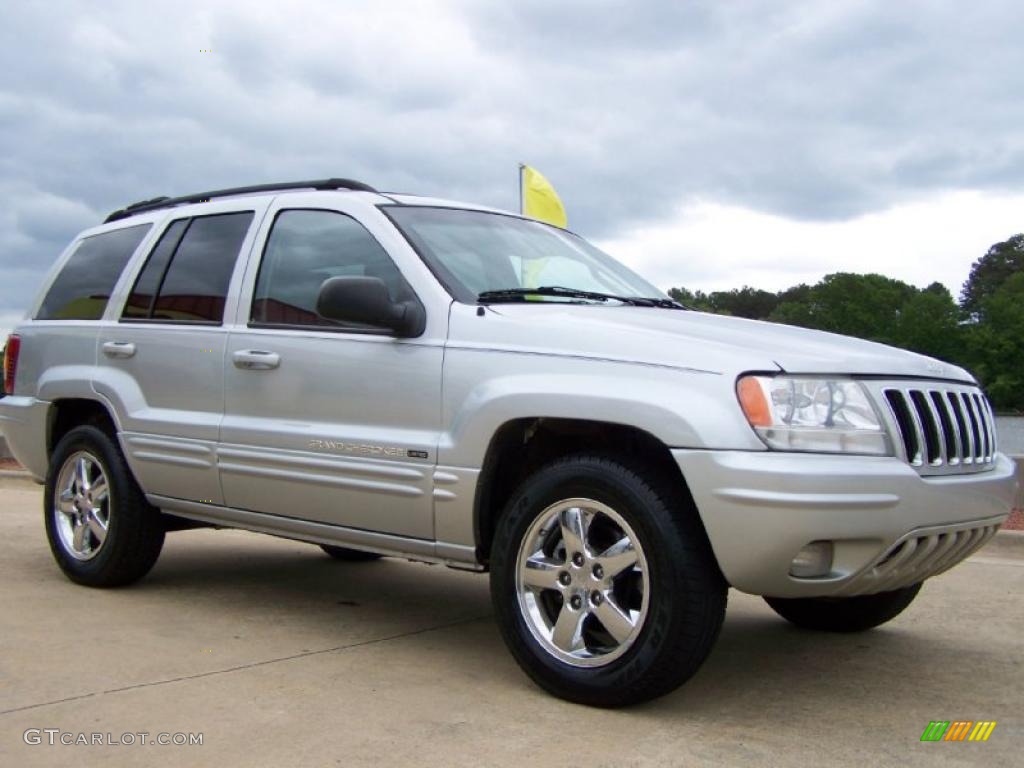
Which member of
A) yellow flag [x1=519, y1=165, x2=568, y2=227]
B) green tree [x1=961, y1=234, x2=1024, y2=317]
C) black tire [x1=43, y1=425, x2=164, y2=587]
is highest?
green tree [x1=961, y1=234, x2=1024, y2=317]

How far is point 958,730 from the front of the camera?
3.66 meters

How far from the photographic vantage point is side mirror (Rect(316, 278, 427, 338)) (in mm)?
4180

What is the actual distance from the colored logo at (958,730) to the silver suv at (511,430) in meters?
0.48

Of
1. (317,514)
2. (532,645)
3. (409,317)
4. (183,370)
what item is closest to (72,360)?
(183,370)

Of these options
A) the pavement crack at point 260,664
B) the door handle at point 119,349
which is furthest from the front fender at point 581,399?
the door handle at point 119,349

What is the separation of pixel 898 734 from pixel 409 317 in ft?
7.22

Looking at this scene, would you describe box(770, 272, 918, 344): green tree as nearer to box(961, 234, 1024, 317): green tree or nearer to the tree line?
the tree line

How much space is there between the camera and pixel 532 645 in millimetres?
3900

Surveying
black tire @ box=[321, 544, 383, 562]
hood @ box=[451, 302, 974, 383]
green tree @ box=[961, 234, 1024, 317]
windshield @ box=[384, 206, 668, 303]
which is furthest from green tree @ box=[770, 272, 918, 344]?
hood @ box=[451, 302, 974, 383]

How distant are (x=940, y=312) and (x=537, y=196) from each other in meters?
82.2

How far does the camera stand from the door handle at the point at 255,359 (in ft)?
15.8

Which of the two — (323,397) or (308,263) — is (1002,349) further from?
(323,397)

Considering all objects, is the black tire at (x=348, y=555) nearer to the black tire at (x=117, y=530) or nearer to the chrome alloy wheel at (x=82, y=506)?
the black tire at (x=117, y=530)

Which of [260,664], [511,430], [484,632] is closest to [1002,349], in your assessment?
[484,632]
